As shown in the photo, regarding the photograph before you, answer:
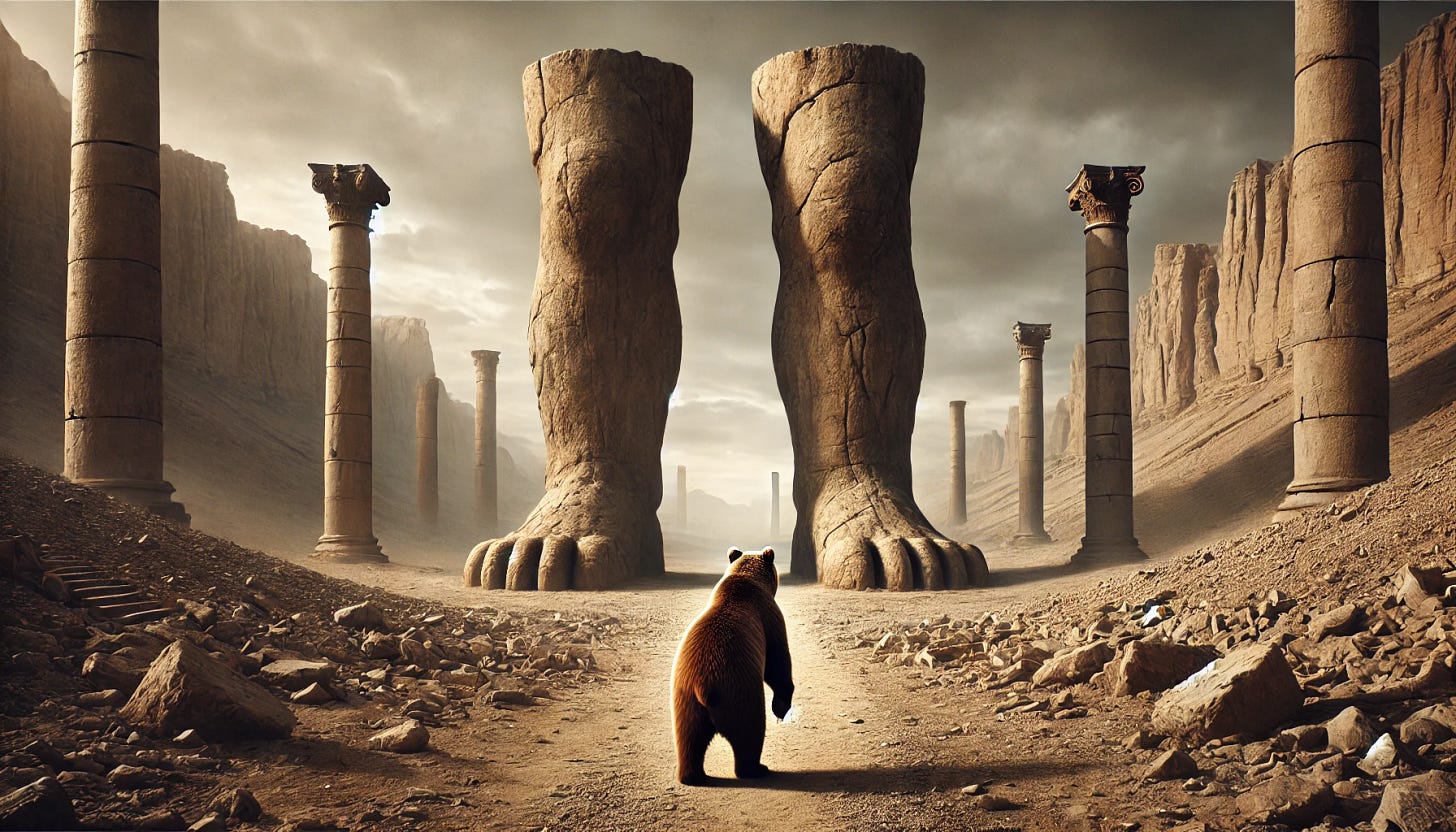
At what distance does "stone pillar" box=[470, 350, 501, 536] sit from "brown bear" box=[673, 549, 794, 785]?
81.1ft

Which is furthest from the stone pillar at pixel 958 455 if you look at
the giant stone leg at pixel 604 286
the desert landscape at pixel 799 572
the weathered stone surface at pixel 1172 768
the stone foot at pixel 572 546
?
the weathered stone surface at pixel 1172 768

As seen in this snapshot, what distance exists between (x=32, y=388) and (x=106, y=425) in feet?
54.1

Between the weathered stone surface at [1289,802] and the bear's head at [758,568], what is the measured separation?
139 cm

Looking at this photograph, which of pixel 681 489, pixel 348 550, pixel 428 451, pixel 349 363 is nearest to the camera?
pixel 348 550

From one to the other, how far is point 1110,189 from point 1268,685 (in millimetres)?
11501

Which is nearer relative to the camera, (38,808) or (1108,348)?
(38,808)

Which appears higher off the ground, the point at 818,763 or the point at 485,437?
the point at 485,437

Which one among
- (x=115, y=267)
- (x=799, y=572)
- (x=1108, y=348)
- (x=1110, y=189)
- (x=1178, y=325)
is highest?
(x=1178, y=325)

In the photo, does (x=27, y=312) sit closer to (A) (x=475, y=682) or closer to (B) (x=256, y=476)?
(B) (x=256, y=476)

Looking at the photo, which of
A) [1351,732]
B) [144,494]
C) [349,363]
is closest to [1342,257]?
[1351,732]

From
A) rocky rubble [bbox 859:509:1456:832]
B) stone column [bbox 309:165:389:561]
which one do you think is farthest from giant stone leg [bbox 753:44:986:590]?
stone column [bbox 309:165:389:561]

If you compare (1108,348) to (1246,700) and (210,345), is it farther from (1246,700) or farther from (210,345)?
(210,345)

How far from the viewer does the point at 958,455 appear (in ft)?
105

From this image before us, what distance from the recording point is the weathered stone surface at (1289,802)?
2514 mm
